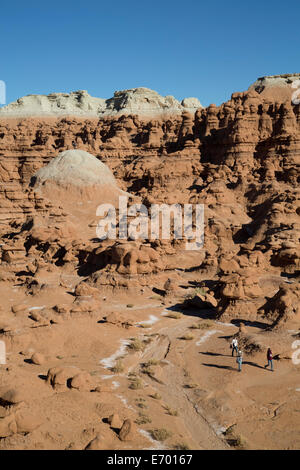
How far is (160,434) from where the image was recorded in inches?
406

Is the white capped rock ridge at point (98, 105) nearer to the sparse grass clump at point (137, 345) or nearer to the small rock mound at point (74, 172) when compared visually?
the small rock mound at point (74, 172)

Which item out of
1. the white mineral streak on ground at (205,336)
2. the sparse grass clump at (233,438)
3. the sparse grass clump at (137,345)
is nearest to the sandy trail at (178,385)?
the white mineral streak on ground at (205,336)

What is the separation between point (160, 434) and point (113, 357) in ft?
20.3

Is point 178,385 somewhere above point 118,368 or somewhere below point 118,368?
below

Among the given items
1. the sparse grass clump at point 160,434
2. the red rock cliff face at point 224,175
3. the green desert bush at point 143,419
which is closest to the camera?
the sparse grass clump at point 160,434

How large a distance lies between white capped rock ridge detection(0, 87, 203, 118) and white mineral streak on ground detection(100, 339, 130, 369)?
279ft

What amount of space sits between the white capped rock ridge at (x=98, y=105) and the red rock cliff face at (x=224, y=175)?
100ft

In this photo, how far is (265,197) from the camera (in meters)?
40.0

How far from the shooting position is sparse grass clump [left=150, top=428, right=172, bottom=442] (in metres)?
10.2

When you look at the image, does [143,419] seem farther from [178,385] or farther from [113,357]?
[113,357]

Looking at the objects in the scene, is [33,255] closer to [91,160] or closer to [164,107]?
[91,160]

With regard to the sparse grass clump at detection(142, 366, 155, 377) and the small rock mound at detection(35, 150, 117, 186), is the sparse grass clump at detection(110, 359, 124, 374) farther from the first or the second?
the small rock mound at detection(35, 150, 117, 186)

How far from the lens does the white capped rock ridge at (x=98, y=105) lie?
99.5m

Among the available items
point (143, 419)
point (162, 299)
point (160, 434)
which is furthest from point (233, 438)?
point (162, 299)
